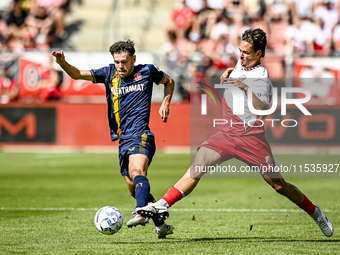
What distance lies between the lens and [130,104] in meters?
6.34

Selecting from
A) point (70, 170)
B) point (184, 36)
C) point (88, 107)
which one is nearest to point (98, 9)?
point (184, 36)

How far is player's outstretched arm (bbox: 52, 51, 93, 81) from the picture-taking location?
19.9 ft

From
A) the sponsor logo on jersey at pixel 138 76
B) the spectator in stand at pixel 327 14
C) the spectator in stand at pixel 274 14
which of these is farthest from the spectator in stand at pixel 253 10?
the sponsor logo on jersey at pixel 138 76

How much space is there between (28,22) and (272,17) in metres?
9.01

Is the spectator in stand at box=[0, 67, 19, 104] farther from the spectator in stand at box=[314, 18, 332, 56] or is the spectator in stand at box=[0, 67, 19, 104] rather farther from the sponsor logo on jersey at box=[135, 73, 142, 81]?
the sponsor logo on jersey at box=[135, 73, 142, 81]

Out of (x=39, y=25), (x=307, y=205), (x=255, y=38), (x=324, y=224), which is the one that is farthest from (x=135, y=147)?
(x=39, y=25)

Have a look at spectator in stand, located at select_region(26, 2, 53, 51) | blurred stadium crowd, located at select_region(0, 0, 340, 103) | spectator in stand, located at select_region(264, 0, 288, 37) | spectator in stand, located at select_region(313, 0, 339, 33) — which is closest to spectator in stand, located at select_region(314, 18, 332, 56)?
blurred stadium crowd, located at select_region(0, 0, 340, 103)

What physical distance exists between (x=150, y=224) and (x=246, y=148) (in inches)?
75.5

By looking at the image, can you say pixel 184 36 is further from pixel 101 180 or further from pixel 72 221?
pixel 72 221

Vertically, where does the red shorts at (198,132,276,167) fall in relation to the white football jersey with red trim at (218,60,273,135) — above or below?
below

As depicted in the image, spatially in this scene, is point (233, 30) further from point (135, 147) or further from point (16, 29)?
point (135, 147)

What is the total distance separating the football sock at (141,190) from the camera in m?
5.70

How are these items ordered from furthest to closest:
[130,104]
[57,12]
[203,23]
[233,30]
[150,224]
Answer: [57,12], [203,23], [233,30], [150,224], [130,104]

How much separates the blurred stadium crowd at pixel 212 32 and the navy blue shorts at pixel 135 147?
1112 cm
